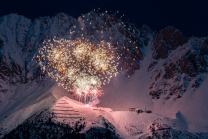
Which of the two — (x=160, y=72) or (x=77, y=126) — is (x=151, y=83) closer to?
(x=160, y=72)

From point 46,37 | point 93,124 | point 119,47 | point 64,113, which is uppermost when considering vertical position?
point 46,37

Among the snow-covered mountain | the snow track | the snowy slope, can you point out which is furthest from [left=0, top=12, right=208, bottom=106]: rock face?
the snow track

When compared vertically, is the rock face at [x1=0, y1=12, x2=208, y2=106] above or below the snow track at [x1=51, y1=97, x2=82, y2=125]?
above

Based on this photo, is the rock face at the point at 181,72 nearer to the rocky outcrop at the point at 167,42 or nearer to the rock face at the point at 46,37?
the rocky outcrop at the point at 167,42

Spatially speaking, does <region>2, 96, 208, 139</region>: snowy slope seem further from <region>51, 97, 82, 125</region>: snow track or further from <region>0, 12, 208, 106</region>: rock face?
<region>0, 12, 208, 106</region>: rock face

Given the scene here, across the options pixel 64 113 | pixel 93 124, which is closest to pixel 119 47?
pixel 64 113

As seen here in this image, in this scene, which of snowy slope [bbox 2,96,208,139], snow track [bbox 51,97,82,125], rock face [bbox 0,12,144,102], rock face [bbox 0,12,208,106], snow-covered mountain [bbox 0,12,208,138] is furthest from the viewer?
rock face [bbox 0,12,144,102]

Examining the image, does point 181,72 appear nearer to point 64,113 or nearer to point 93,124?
point 93,124

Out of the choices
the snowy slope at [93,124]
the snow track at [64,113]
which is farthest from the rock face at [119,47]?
the snow track at [64,113]

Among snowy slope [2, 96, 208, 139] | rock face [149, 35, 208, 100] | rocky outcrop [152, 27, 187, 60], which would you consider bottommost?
snowy slope [2, 96, 208, 139]

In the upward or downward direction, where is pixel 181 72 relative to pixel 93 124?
upward

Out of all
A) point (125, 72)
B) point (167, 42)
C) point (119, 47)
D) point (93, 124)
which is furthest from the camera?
point (119, 47)
